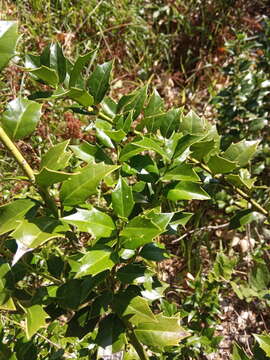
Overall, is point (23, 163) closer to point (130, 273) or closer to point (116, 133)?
point (116, 133)

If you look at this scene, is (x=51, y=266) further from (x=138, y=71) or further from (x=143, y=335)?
(x=138, y=71)

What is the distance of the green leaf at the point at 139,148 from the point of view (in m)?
0.88

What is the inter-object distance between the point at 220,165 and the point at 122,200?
32 centimetres

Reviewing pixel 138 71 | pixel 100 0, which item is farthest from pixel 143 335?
pixel 100 0

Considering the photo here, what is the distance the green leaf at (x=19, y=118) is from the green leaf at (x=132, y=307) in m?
0.45

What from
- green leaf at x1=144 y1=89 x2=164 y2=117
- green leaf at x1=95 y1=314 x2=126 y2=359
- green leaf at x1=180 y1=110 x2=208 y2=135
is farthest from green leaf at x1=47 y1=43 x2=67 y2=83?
green leaf at x1=95 y1=314 x2=126 y2=359

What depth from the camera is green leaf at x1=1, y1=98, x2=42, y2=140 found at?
0.80 meters

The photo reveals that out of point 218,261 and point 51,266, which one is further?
point 218,261

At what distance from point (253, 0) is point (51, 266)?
342 centimetres

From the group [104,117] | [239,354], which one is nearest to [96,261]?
[104,117]

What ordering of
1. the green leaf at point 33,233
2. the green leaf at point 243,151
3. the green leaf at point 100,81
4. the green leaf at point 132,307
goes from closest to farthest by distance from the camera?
the green leaf at point 33,233, the green leaf at point 132,307, the green leaf at point 100,81, the green leaf at point 243,151

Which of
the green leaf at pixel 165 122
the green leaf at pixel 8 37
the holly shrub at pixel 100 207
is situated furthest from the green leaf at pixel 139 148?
the green leaf at pixel 8 37

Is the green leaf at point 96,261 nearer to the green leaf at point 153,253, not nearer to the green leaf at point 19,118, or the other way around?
the green leaf at point 153,253

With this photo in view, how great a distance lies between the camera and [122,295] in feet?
3.11
